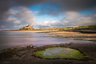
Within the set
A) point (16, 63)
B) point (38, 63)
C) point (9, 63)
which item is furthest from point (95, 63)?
point (9, 63)

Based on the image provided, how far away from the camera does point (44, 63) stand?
11203 millimetres

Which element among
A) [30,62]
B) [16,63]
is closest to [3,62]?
[16,63]

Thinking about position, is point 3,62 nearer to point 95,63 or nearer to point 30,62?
point 30,62

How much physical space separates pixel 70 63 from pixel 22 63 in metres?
7.27

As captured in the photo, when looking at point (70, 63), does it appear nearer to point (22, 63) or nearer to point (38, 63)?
point (38, 63)

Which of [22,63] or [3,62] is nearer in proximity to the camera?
[22,63]

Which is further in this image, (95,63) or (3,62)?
(3,62)

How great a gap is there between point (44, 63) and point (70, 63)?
12.7 ft

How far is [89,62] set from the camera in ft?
37.3

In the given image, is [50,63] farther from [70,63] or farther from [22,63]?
[22,63]

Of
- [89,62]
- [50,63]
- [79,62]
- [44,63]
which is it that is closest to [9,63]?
[44,63]

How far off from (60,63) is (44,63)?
2.40 metres

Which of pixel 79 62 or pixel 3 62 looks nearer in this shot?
pixel 79 62

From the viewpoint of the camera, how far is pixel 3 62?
480 inches
